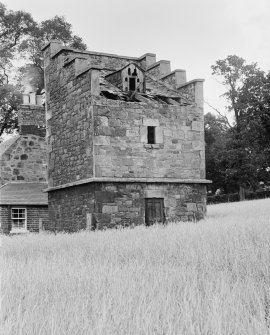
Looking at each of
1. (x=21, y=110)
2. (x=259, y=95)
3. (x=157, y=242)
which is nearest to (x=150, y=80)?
(x=21, y=110)

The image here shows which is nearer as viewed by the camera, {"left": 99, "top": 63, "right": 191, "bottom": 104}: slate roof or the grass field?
the grass field

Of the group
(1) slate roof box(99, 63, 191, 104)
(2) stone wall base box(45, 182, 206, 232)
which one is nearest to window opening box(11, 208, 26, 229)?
(2) stone wall base box(45, 182, 206, 232)

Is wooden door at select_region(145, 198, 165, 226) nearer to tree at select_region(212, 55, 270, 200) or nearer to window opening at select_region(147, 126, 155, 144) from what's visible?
window opening at select_region(147, 126, 155, 144)

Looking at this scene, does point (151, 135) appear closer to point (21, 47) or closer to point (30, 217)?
point (30, 217)

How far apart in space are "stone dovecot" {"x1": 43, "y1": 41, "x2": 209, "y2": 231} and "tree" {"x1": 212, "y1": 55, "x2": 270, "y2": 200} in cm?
2323

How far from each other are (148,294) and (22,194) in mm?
24494

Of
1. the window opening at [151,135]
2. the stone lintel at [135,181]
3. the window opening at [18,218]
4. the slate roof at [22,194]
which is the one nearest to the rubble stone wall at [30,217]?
the window opening at [18,218]

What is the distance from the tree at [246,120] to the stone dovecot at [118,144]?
23.2 m

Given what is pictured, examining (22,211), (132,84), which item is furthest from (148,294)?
(22,211)

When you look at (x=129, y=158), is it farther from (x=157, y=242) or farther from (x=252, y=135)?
(x=252, y=135)

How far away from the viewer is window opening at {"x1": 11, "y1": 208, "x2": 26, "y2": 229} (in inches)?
1130

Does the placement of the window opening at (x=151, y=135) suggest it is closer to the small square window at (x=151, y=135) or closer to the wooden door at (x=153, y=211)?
the small square window at (x=151, y=135)

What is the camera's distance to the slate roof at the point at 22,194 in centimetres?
2866

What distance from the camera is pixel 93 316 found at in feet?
16.6
